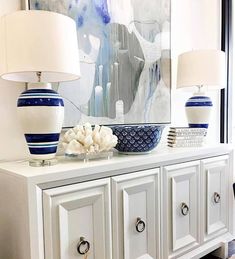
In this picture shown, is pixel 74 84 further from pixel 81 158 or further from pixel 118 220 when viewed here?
pixel 118 220

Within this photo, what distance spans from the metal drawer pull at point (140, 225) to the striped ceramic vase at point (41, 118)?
0.50m

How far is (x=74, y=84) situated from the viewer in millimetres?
1517

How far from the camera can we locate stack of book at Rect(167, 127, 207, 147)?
1.74 metres

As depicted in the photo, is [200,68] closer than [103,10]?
No

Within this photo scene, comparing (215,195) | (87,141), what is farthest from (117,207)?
(215,195)

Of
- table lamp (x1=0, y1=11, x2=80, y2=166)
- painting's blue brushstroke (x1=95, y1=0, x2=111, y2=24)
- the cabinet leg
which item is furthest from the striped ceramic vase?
the cabinet leg

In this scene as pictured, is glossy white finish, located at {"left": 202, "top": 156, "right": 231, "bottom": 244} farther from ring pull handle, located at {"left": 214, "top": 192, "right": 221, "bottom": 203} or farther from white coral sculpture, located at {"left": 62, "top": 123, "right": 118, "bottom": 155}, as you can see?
white coral sculpture, located at {"left": 62, "top": 123, "right": 118, "bottom": 155}

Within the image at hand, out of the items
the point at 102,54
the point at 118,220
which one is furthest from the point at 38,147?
the point at 102,54

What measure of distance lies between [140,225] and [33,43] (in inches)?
35.6

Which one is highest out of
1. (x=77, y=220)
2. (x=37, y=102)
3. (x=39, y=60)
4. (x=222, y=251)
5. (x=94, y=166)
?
(x=39, y=60)

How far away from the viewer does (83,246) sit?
114cm

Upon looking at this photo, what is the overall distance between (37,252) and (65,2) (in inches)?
45.7

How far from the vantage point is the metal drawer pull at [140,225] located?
1.33 m

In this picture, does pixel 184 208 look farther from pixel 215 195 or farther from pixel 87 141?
pixel 87 141
